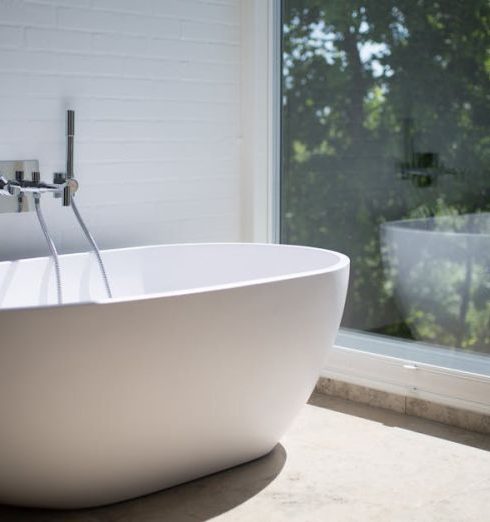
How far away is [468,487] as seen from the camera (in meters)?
2.80

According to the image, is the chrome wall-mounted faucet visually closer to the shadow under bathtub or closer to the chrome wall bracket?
the chrome wall bracket

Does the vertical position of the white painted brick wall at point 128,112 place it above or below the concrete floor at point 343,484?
above

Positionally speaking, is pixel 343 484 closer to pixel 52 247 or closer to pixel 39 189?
pixel 52 247

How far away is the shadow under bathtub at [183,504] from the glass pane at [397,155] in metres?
1.02

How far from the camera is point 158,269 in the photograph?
11.5 ft

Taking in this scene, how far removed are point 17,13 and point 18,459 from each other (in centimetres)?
172

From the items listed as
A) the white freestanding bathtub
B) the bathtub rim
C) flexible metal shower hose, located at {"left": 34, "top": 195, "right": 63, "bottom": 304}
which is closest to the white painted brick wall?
flexible metal shower hose, located at {"left": 34, "top": 195, "right": 63, "bottom": 304}

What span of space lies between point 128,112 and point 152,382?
5.34ft

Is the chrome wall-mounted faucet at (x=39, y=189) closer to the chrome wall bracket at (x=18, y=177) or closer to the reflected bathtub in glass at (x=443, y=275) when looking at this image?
the chrome wall bracket at (x=18, y=177)

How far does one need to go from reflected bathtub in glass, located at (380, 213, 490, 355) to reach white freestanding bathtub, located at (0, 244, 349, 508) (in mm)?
703

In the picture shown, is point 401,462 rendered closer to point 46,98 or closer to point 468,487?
point 468,487

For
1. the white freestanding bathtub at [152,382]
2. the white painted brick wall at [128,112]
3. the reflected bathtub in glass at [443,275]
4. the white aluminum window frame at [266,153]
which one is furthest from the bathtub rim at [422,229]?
the white painted brick wall at [128,112]

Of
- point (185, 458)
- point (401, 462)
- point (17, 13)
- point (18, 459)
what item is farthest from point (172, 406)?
point (17, 13)

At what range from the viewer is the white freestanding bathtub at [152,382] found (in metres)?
2.28
